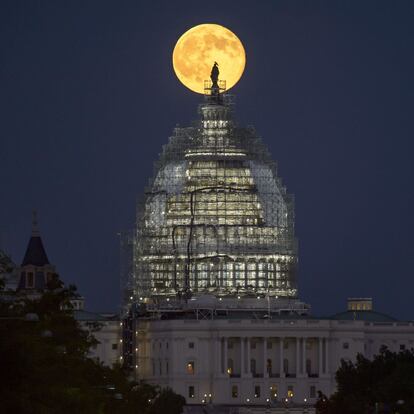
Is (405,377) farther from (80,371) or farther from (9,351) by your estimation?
(9,351)

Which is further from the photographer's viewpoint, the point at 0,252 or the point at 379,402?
the point at 379,402

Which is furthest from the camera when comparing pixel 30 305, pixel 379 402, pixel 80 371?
pixel 379 402

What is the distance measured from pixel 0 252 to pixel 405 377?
6909 centimetres

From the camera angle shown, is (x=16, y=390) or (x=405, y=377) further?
(x=405, y=377)

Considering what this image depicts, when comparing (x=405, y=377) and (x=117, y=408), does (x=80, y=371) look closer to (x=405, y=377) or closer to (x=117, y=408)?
(x=117, y=408)

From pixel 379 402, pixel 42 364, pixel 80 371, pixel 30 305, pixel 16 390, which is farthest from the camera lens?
pixel 379 402

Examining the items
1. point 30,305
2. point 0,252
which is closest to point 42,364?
point 0,252

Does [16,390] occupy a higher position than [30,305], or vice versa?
[30,305]

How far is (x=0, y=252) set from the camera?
134625mm

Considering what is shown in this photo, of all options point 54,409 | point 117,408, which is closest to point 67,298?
point 117,408

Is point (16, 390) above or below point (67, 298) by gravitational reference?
below

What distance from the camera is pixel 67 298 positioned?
171m

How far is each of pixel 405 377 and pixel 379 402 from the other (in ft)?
14.8

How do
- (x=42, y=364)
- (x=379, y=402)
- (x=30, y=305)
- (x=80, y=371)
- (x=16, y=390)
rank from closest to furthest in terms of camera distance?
(x=16, y=390) < (x=42, y=364) < (x=80, y=371) < (x=30, y=305) < (x=379, y=402)
